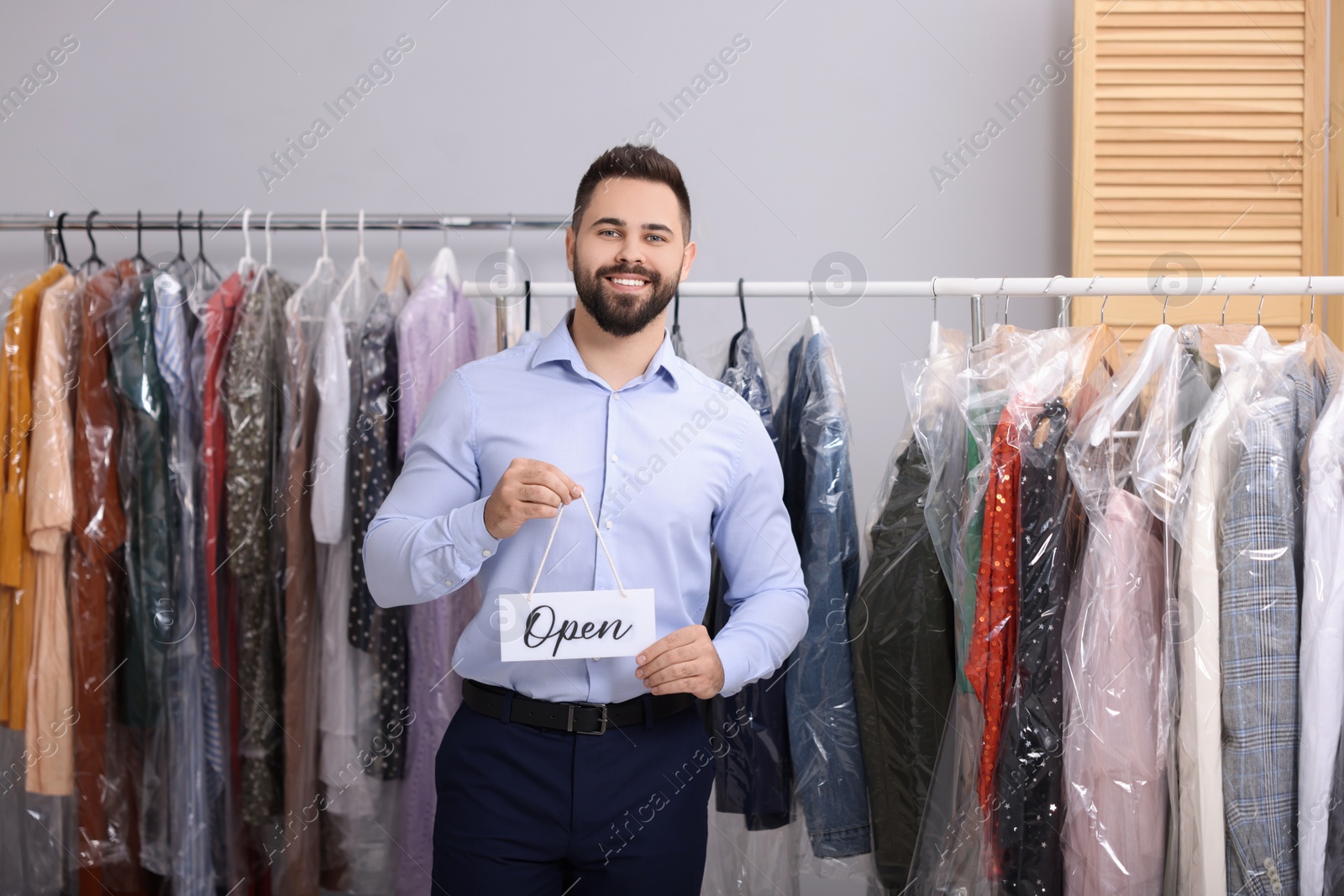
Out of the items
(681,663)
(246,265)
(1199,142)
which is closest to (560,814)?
(681,663)

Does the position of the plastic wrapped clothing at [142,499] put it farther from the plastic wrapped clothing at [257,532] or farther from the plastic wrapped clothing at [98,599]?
the plastic wrapped clothing at [257,532]

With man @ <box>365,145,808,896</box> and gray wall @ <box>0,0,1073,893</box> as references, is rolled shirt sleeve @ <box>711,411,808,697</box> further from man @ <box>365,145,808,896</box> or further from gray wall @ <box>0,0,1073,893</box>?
gray wall @ <box>0,0,1073,893</box>

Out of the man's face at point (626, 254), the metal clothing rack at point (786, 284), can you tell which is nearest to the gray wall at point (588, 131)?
the metal clothing rack at point (786, 284)

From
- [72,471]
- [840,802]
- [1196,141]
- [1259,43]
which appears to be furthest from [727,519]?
[1259,43]

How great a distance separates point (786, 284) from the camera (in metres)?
1.63

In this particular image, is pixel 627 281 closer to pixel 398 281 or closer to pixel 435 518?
pixel 435 518

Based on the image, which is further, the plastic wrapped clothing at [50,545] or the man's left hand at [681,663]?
the plastic wrapped clothing at [50,545]

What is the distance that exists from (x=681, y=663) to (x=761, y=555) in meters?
0.27

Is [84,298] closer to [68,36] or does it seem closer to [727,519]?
[68,36]

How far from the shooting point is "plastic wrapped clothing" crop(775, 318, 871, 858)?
5.02ft

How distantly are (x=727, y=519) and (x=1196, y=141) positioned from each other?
1490mm

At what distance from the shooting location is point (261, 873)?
204cm

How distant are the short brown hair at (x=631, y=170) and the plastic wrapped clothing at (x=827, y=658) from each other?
0.38 meters

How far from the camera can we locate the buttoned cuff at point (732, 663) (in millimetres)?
1278
